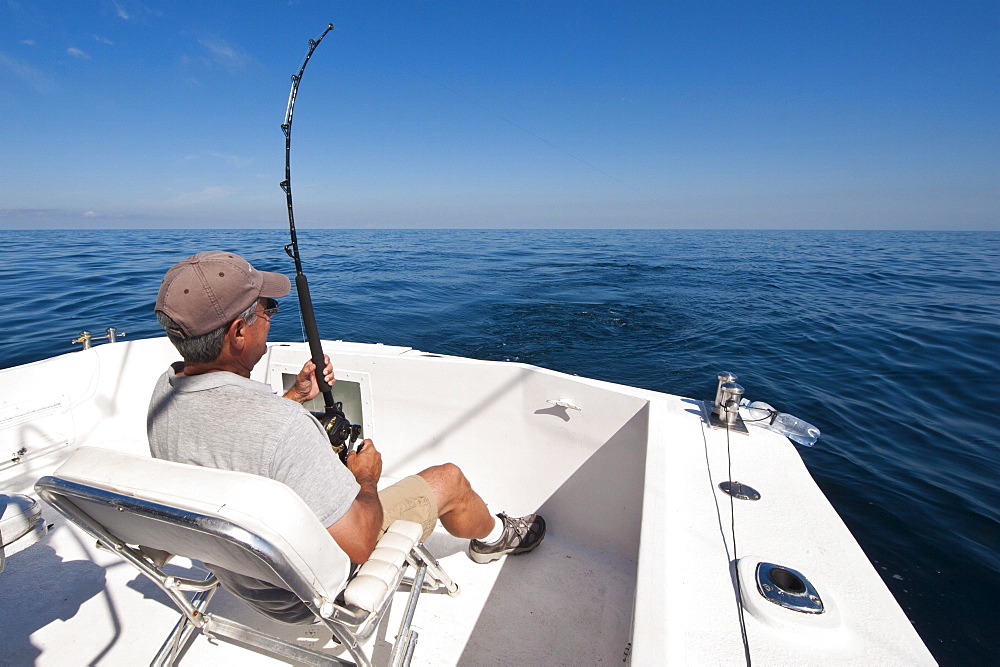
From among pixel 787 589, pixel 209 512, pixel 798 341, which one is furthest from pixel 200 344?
pixel 798 341

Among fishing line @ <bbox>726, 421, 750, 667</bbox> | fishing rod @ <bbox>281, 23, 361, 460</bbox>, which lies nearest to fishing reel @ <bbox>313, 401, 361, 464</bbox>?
fishing rod @ <bbox>281, 23, 361, 460</bbox>

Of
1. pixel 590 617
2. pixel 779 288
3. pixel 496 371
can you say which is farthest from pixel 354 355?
pixel 779 288

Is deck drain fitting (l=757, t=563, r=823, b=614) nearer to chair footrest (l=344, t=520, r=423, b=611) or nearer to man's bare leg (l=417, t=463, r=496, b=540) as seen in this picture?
chair footrest (l=344, t=520, r=423, b=611)

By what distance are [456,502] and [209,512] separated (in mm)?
967

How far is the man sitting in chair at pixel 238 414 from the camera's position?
93cm

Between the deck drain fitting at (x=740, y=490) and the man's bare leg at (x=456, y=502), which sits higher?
the deck drain fitting at (x=740, y=490)

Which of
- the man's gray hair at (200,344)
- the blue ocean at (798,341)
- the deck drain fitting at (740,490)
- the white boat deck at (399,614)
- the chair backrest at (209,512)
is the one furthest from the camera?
the blue ocean at (798,341)

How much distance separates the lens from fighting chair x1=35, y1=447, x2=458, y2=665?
740 millimetres

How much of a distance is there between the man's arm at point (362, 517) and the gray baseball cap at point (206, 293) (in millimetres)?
522

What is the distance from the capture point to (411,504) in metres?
1.41

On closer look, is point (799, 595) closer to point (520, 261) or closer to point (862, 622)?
point (862, 622)

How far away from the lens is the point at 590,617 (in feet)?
5.44

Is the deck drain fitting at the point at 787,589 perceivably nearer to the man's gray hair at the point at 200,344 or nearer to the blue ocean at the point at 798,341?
the man's gray hair at the point at 200,344

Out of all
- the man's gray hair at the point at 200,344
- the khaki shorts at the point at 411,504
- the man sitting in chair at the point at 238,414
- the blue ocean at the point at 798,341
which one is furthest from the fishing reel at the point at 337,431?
the blue ocean at the point at 798,341
